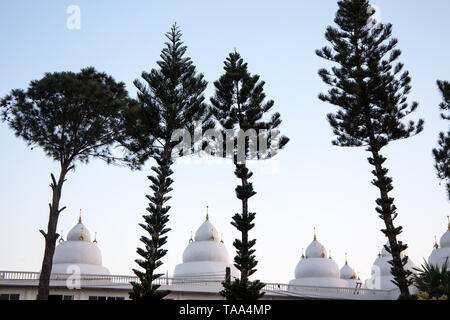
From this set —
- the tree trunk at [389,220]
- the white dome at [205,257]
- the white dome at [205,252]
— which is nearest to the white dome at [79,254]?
the white dome at [205,257]

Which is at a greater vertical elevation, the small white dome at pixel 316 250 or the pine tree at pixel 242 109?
the pine tree at pixel 242 109

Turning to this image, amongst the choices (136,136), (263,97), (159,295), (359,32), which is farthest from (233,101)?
(159,295)

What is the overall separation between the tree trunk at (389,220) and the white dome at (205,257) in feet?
63.1

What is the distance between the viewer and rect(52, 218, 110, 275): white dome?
37.7m

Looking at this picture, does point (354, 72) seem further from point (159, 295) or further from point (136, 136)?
point (159, 295)

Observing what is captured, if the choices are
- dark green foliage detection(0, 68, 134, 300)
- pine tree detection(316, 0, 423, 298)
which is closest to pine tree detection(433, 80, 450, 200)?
pine tree detection(316, 0, 423, 298)

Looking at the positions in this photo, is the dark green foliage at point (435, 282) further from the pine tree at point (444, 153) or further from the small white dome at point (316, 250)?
the small white dome at point (316, 250)

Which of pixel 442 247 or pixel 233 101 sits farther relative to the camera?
pixel 442 247

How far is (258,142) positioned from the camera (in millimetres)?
23906

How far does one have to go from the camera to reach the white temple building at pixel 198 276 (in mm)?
28500

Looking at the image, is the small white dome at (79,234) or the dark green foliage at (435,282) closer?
the dark green foliage at (435,282)

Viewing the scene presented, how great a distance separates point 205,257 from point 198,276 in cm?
232

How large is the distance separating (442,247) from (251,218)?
81.3ft
